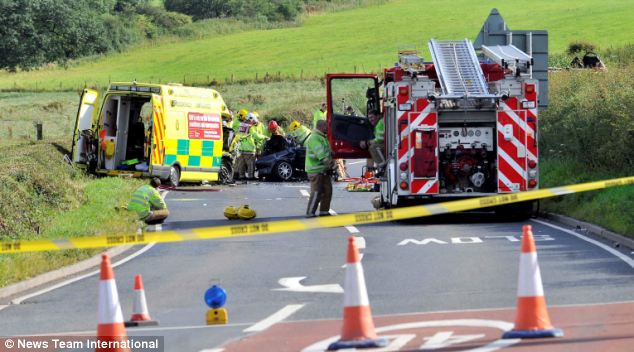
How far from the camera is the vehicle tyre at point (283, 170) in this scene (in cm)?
3753

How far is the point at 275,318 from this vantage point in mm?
12898

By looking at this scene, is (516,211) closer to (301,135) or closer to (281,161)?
(281,161)

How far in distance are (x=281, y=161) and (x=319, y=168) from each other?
12452 millimetres

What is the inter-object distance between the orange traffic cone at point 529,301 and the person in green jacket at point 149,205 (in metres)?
13.6

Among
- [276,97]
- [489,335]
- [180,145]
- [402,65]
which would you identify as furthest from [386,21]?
[489,335]

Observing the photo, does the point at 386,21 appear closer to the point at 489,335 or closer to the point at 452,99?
the point at 452,99

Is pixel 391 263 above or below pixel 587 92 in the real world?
below

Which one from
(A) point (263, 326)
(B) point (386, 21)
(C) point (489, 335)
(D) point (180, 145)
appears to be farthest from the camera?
(B) point (386, 21)

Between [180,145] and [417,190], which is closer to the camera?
[417,190]

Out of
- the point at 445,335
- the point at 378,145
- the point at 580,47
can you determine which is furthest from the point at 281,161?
the point at 580,47

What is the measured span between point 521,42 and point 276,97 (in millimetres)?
40582

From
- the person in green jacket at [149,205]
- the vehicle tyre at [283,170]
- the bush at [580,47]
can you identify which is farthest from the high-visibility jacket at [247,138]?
the bush at [580,47]

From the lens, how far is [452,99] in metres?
22.7

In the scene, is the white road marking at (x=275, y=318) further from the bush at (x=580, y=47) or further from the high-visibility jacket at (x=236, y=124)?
the bush at (x=580, y=47)
